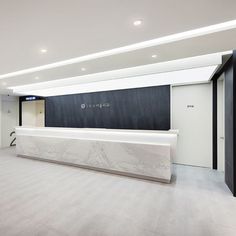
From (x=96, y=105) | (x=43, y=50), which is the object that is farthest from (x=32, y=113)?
(x=43, y=50)

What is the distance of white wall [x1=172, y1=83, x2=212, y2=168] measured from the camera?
16.3ft

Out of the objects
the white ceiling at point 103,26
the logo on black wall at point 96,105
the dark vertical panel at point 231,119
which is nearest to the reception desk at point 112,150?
the dark vertical panel at point 231,119

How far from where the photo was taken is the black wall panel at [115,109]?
5.62 metres

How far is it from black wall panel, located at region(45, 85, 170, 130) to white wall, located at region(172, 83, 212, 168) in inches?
14.1

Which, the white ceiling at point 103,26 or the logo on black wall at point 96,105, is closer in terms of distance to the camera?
the white ceiling at point 103,26

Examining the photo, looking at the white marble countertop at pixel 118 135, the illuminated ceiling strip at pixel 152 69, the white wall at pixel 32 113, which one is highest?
the illuminated ceiling strip at pixel 152 69

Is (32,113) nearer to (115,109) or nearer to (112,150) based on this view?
(115,109)

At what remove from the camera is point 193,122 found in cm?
515

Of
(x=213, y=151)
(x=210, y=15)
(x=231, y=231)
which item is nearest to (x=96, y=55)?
(x=210, y=15)

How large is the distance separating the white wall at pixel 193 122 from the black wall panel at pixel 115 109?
36 cm

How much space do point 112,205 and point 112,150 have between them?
1.66 metres

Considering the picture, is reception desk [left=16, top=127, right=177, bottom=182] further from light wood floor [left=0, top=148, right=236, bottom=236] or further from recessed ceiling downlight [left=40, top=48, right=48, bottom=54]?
recessed ceiling downlight [left=40, top=48, right=48, bottom=54]

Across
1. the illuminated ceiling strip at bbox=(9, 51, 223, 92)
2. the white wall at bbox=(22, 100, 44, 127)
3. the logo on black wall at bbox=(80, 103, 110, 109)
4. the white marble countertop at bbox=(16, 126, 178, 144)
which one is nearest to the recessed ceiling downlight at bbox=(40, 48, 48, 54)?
the white marble countertop at bbox=(16, 126, 178, 144)

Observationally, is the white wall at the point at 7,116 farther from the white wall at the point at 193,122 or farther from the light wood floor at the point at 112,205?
the white wall at the point at 193,122
